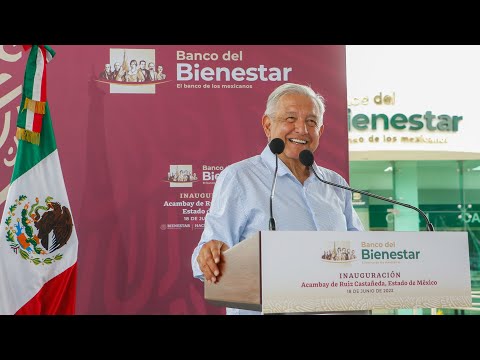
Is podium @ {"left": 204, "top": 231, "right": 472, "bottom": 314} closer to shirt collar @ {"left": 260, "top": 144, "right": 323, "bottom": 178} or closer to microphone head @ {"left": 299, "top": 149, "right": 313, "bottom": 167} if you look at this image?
microphone head @ {"left": 299, "top": 149, "right": 313, "bottom": 167}

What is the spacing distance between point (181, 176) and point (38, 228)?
1091mm

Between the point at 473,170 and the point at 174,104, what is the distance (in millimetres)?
2832

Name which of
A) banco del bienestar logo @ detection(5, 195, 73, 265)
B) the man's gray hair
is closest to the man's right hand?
the man's gray hair

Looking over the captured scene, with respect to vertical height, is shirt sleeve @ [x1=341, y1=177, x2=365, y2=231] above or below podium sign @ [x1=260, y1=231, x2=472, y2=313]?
above

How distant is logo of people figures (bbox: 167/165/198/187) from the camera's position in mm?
4859

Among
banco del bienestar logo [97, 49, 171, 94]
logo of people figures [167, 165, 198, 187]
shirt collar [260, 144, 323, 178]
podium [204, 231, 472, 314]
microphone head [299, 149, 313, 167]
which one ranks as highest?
banco del bienestar logo [97, 49, 171, 94]

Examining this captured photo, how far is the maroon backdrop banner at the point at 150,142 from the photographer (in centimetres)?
479

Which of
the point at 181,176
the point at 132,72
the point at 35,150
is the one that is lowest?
the point at 181,176

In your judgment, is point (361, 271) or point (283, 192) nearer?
point (361, 271)

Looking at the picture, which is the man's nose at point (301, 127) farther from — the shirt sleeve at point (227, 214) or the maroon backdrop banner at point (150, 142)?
the maroon backdrop banner at point (150, 142)

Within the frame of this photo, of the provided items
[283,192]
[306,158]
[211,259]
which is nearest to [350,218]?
[283,192]

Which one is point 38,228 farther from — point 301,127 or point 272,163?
point 301,127

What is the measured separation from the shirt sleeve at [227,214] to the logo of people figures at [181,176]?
1.75m

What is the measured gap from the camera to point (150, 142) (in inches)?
192
